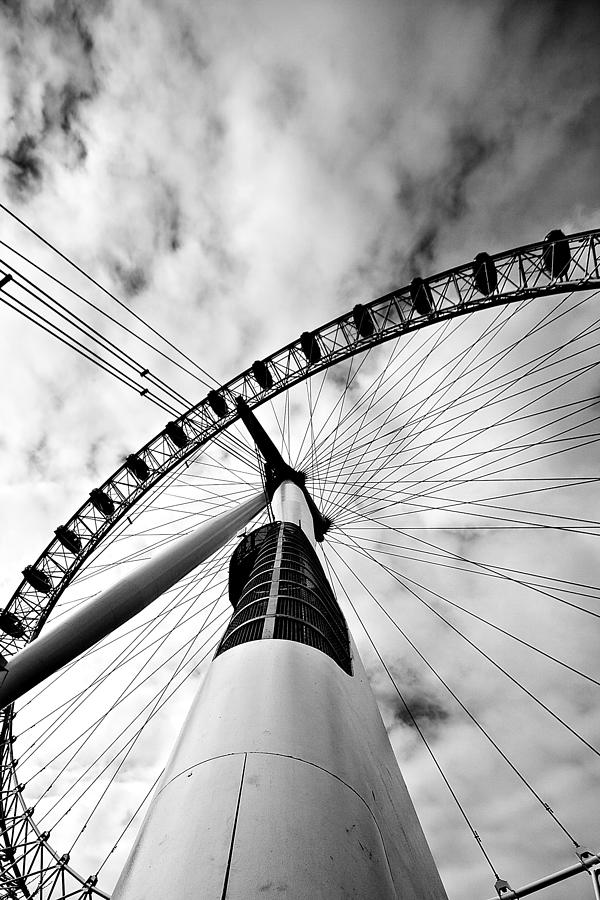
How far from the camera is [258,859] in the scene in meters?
3.79

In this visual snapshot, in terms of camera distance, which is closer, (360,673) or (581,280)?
(360,673)

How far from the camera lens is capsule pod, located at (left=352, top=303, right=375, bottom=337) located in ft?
69.8

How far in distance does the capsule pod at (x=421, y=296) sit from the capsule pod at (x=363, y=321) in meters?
2.18

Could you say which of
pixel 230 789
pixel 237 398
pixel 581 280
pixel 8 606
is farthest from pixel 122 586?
pixel 8 606

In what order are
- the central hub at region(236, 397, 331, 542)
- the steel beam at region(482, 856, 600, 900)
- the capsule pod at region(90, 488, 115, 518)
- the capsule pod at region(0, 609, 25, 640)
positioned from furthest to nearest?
the capsule pod at region(90, 488, 115, 518), the capsule pod at region(0, 609, 25, 640), the central hub at region(236, 397, 331, 542), the steel beam at region(482, 856, 600, 900)

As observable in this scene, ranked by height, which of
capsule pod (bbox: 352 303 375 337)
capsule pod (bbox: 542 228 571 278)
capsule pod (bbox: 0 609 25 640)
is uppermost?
capsule pod (bbox: 352 303 375 337)

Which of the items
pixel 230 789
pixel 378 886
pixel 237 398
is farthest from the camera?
pixel 237 398

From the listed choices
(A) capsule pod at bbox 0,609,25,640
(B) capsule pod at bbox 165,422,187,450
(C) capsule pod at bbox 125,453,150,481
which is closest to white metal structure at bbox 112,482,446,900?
(B) capsule pod at bbox 165,422,187,450

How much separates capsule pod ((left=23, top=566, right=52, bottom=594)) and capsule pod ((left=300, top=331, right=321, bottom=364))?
66.2ft

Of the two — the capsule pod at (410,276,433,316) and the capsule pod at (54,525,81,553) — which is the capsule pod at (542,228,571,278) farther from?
the capsule pod at (54,525,81,553)

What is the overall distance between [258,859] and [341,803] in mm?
1258

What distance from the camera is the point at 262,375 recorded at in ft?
77.4

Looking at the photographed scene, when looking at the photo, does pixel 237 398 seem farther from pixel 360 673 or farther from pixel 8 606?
pixel 8 606

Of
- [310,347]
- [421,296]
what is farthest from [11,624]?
[421,296]
